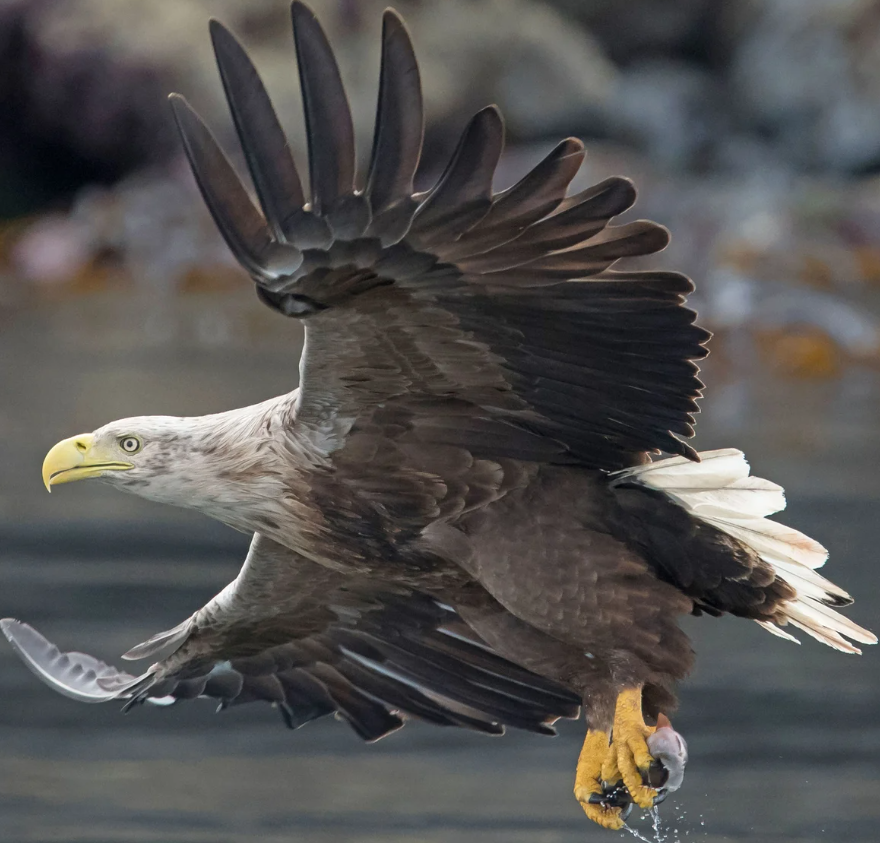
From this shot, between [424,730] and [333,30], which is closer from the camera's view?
[424,730]

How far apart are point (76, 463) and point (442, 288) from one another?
3.44ft

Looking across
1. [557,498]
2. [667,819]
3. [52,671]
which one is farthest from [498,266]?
[667,819]

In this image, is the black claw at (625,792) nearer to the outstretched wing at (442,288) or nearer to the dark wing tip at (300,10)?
the outstretched wing at (442,288)

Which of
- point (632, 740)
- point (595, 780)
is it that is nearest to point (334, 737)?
point (595, 780)

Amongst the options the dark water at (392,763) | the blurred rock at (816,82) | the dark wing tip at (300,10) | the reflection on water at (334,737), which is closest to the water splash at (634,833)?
the dark water at (392,763)

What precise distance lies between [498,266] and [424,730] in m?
3.24

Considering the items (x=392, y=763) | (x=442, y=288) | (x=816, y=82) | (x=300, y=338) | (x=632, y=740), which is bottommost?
(x=632, y=740)

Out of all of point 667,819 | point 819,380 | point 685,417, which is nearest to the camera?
point 685,417

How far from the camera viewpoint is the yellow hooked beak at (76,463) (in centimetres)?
405

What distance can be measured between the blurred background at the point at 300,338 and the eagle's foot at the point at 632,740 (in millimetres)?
1168

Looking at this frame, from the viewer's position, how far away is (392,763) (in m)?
5.88

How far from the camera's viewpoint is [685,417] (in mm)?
3762

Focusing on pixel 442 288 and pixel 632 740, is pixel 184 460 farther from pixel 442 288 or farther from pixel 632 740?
pixel 632 740

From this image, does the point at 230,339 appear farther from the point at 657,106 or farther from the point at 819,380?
→ the point at 657,106
